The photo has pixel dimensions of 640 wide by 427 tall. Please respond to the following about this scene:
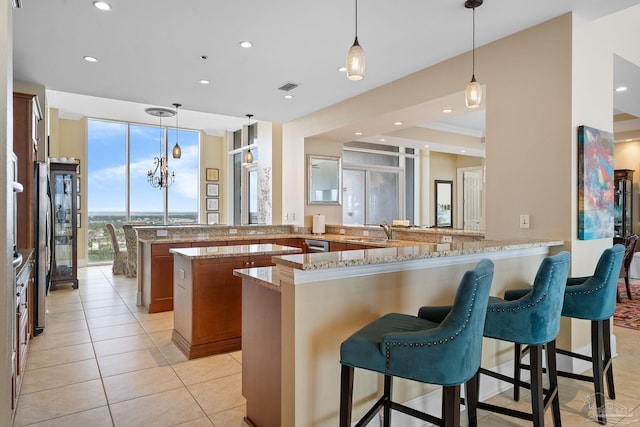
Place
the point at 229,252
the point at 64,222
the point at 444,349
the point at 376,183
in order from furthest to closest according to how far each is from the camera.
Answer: the point at 376,183 < the point at 64,222 < the point at 229,252 < the point at 444,349

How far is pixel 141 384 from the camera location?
2.81 m

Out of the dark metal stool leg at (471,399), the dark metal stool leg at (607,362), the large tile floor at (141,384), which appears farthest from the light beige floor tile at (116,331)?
the dark metal stool leg at (607,362)

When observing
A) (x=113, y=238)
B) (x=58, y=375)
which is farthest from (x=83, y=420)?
(x=113, y=238)

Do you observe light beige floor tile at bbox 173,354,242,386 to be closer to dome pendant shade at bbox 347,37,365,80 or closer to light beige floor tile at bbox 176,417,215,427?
light beige floor tile at bbox 176,417,215,427

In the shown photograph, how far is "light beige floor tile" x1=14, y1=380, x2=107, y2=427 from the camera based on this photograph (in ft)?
7.79

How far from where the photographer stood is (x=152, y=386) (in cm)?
278

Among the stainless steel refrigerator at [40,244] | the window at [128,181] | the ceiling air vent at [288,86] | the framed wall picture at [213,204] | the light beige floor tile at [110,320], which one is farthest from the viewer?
the framed wall picture at [213,204]

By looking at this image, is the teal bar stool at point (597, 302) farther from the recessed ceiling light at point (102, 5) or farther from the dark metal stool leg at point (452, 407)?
the recessed ceiling light at point (102, 5)

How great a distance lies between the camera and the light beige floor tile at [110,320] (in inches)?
167

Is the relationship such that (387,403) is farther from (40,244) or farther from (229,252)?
(40,244)

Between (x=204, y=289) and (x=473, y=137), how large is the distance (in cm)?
629

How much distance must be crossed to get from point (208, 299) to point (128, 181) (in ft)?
21.4

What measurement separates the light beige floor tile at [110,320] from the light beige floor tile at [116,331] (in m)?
0.11

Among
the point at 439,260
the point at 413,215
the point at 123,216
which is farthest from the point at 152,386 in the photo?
the point at 413,215
